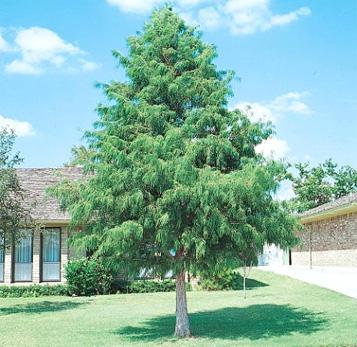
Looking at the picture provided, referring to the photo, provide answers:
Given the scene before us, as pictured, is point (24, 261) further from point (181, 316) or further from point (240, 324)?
point (181, 316)

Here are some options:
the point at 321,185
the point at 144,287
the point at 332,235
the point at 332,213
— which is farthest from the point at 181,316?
the point at 321,185

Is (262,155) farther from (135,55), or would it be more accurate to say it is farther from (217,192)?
(135,55)

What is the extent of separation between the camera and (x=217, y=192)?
1131 centimetres

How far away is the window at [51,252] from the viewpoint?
85.4 ft

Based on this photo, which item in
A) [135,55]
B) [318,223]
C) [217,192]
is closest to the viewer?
[217,192]

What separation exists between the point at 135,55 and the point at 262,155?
3.69 metres

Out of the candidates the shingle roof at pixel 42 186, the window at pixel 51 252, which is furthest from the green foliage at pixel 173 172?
the window at pixel 51 252

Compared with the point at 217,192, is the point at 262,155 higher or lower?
higher

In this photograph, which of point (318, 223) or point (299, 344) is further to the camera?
point (318, 223)

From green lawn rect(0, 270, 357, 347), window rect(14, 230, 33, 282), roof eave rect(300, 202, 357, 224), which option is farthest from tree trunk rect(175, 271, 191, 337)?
window rect(14, 230, 33, 282)

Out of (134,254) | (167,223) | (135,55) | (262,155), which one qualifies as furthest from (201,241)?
(135,55)

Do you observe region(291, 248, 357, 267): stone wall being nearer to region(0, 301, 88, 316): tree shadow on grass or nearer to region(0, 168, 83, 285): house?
region(0, 168, 83, 285): house

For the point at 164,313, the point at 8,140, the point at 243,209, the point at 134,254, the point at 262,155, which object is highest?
the point at 8,140

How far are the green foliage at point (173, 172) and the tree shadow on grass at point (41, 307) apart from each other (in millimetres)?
7274
